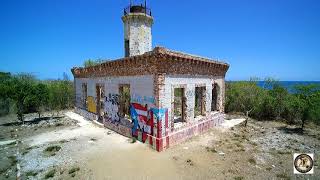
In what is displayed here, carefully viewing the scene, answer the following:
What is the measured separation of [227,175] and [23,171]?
752 centimetres

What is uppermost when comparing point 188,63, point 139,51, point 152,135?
point 139,51

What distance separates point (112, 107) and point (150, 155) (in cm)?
514

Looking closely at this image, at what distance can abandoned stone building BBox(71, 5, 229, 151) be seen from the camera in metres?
9.45

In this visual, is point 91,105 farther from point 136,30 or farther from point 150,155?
point 150,155

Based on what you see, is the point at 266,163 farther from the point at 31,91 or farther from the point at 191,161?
the point at 31,91

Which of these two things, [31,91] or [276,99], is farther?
[276,99]

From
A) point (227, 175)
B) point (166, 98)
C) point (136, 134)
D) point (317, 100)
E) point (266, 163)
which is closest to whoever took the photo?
point (227, 175)

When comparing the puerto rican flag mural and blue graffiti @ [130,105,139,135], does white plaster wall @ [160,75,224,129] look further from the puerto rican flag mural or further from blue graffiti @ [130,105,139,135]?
blue graffiti @ [130,105,139,135]

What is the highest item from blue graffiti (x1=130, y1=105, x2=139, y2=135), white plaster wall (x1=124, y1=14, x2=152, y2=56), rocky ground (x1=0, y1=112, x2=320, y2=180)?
white plaster wall (x1=124, y1=14, x2=152, y2=56)

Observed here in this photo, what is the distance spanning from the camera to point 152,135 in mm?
9719

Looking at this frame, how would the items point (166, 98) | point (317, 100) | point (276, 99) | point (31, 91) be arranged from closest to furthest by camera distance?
1. point (166, 98)
2. point (317, 100)
3. point (31, 91)
4. point (276, 99)

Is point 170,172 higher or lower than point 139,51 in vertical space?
lower

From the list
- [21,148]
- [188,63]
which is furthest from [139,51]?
[21,148]

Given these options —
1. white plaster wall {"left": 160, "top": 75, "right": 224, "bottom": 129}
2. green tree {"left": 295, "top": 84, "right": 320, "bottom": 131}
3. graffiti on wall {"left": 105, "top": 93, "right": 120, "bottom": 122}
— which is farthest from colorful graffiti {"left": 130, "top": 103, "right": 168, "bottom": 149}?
green tree {"left": 295, "top": 84, "right": 320, "bottom": 131}
